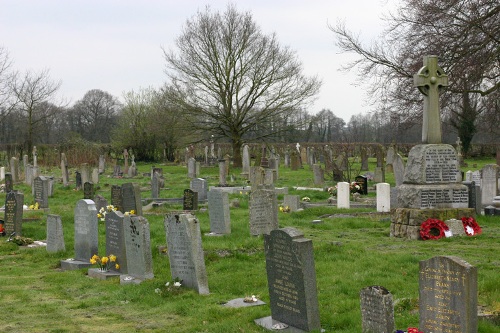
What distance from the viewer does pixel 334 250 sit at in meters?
12.6

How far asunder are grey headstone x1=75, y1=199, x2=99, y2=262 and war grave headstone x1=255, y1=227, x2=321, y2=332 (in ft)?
17.5

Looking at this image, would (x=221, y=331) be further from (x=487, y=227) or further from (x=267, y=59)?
(x=267, y=59)

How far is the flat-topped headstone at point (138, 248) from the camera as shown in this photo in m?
11.2

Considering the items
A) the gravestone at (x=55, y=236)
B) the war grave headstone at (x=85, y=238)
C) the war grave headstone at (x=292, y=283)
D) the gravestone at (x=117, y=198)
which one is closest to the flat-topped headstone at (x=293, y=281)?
the war grave headstone at (x=292, y=283)

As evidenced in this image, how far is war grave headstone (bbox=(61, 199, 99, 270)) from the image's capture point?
13.0 meters

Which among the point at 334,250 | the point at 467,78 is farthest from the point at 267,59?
the point at 334,250

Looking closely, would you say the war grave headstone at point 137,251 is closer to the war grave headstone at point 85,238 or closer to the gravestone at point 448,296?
the war grave headstone at point 85,238

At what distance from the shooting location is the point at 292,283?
810 centimetres

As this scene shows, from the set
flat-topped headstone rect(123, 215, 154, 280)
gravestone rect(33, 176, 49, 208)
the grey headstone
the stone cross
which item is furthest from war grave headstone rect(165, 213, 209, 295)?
gravestone rect(33, 176, 49, 208)

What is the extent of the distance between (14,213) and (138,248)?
6.09m

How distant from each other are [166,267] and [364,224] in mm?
6364

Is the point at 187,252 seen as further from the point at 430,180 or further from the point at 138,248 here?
the point at 430,180

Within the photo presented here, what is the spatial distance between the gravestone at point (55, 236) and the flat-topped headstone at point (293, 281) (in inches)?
267

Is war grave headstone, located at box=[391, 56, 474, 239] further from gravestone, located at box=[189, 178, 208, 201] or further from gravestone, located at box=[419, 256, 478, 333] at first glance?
gravestone, located at box=[189, 178, 208, 201]
